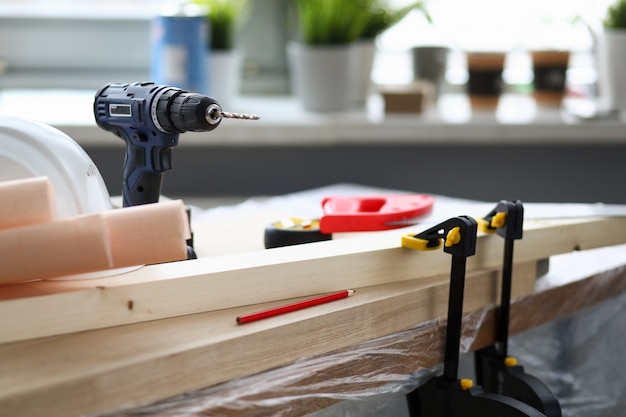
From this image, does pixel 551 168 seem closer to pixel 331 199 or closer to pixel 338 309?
pixel 331 199

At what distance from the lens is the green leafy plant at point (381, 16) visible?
1959 millimetres

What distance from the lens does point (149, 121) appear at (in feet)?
2.75

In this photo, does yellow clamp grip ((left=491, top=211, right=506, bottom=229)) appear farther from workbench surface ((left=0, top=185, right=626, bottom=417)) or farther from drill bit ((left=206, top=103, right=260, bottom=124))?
drill bit ((left=206, top=103, right=260, bottom=124))

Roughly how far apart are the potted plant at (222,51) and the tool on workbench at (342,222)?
94 centimetres

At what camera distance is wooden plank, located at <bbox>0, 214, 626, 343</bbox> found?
65 centimetres

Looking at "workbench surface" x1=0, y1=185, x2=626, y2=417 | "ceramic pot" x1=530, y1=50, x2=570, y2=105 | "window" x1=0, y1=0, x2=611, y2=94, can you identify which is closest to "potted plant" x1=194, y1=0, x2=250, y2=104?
"window" x1=0, y1=0, x2=611, y2=94

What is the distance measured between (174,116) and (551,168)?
4.55 feet

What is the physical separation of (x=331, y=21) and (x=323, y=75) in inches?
4.7

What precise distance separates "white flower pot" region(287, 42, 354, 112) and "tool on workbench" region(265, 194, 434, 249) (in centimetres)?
93

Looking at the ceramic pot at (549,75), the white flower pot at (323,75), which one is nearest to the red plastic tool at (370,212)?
the white flower pot at (323,75)

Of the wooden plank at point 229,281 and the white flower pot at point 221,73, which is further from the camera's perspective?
the white flower pot at point 221,73

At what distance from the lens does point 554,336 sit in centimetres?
103

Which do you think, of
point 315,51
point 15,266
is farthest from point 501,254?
point 315,51

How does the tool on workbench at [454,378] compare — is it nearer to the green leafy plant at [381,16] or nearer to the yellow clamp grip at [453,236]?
the yellow clamp grip at [453,236]
